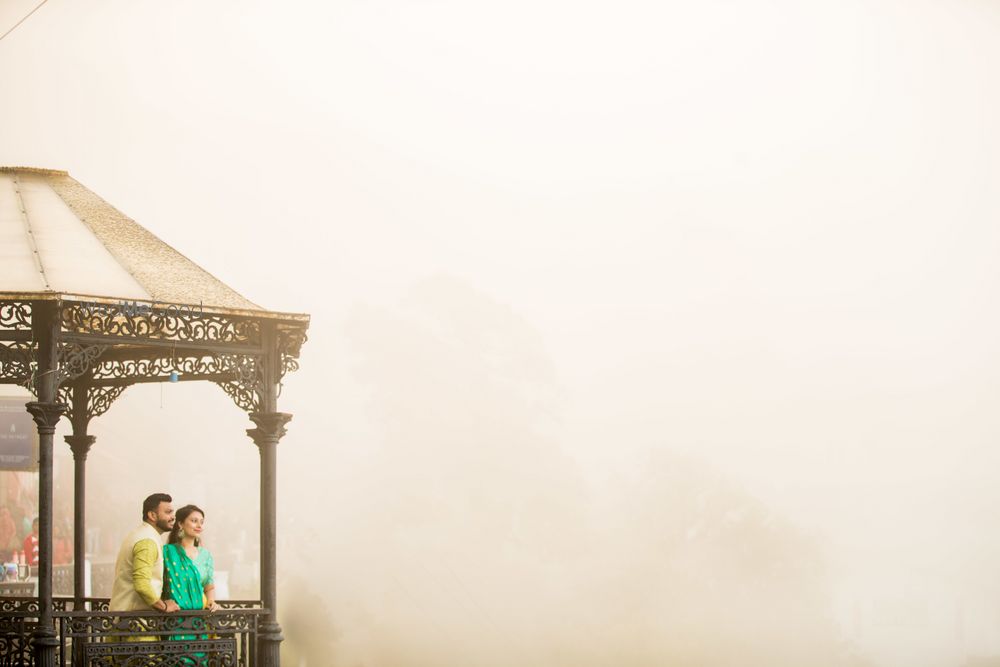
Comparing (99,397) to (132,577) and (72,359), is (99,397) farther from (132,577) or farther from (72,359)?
(132,577)

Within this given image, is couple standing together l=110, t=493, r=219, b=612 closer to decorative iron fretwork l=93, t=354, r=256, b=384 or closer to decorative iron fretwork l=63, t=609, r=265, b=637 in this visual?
decorative iron fretwork l=63, t=609, r=265, b=637

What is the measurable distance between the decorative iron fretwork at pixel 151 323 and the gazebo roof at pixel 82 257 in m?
0.09

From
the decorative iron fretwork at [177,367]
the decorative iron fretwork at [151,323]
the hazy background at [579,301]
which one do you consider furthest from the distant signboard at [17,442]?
the decorative iron fretwork at [151,323]

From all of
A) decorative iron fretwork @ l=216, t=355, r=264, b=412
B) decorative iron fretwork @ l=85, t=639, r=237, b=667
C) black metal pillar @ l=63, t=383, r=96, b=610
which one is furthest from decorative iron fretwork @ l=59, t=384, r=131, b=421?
decorative iron fretwork @ l=85, t=639, r=237, b=667

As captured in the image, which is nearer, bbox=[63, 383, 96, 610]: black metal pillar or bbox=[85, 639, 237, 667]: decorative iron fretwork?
bbox=[85, 639, 237, 667]: decorative iron fretwork

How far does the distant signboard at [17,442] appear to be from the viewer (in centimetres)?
2130

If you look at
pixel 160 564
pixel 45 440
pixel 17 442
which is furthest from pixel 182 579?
pixel 17 442

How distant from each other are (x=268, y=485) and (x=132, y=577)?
3.77 feet

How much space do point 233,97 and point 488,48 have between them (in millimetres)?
5060

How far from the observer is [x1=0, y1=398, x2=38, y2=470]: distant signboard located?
21.3m

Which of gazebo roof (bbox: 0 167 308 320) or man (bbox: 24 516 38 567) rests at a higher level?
gazebo roof (bbox: 0 167 308 320)

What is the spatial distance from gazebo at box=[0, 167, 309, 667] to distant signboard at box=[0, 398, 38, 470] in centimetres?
1224

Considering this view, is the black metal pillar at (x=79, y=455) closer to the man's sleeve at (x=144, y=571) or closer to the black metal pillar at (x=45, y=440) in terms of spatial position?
the black metal pillar at (x=45, y=440)

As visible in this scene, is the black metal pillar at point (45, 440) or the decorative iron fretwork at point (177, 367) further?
the decorative iron fretwork at point (177, 367)
